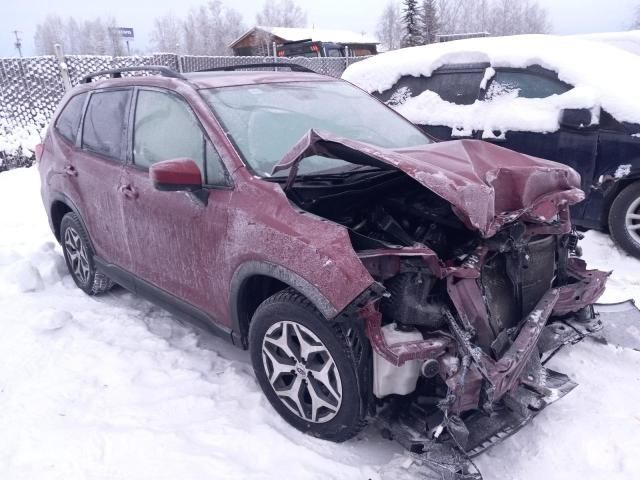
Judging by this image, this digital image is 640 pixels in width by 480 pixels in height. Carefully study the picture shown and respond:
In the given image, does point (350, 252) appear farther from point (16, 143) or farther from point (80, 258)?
point (16, 143)

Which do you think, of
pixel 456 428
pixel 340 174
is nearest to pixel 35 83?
pixel 340 174

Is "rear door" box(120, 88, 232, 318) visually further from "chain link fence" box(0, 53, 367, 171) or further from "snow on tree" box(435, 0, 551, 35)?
"snow on tree" box(435, 0, 551, 35)

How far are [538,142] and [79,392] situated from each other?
14.8 ft

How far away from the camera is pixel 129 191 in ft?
11.5

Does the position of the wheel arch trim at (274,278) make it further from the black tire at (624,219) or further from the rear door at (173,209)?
the black tire at (624,219)

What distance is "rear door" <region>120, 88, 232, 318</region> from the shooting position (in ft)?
9.76

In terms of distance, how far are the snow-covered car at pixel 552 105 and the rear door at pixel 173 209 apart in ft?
11.0

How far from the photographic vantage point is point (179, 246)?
3225 millimetres

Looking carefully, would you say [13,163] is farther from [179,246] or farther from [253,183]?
[253,183]

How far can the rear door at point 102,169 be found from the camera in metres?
3.74

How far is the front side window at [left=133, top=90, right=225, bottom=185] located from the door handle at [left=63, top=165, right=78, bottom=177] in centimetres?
91

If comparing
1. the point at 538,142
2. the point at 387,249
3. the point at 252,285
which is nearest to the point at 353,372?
the point at 387,249

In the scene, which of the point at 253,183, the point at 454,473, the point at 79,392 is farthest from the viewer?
the point at 79,392

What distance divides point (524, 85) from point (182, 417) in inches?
179
